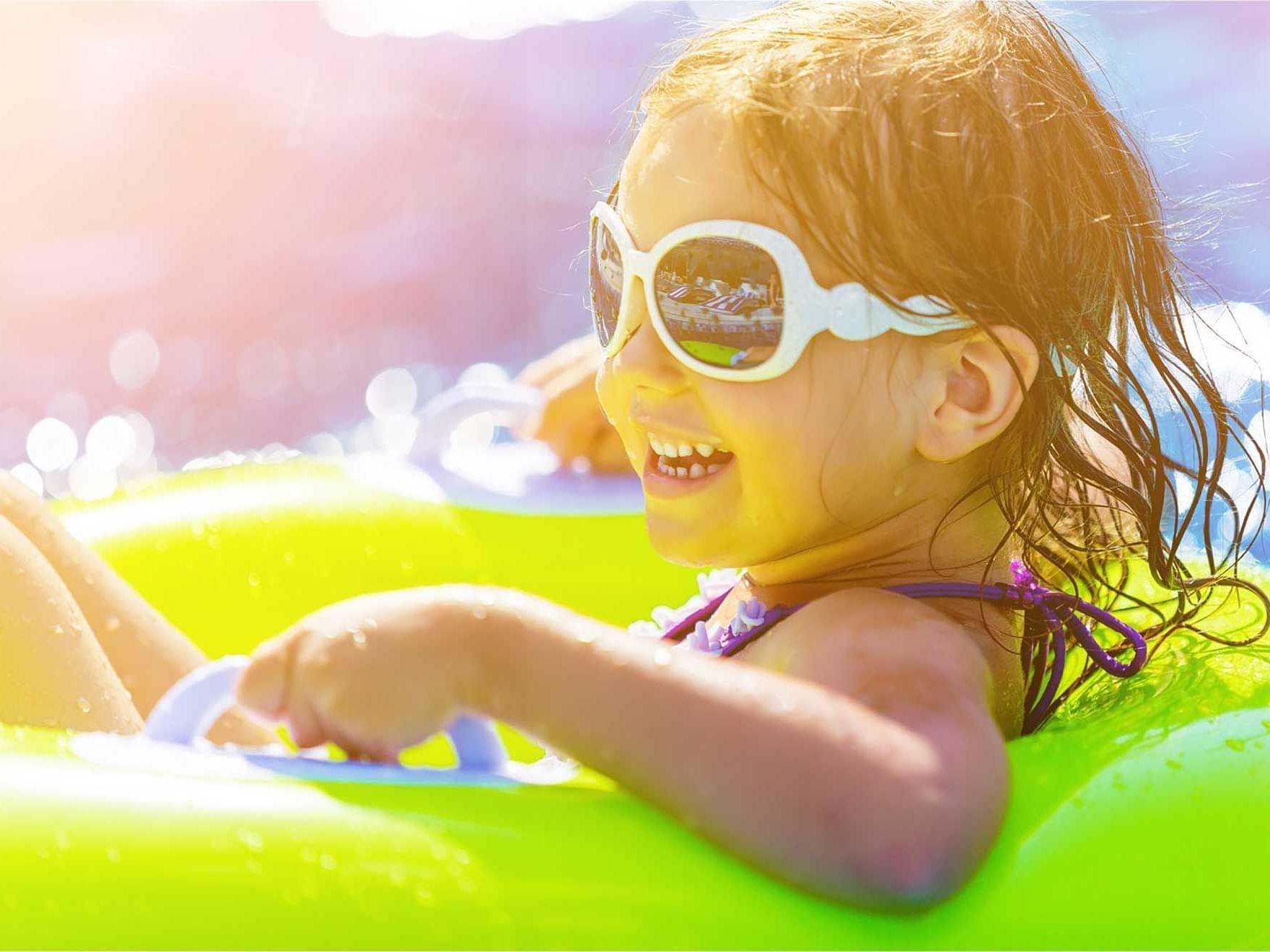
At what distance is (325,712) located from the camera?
928 millimetres

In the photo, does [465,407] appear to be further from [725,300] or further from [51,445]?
[51,445]

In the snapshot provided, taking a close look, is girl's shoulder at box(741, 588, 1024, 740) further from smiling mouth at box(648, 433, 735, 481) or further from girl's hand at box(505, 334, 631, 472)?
girl's hand at box(505, 334, 631, 472)

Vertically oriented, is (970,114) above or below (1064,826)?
above

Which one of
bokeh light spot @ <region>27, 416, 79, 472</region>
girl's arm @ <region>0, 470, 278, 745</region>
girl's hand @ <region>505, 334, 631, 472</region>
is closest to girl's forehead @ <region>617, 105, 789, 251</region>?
girl's arm @ <region>0, 470, 278, 745</region>

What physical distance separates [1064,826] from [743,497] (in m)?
0.38

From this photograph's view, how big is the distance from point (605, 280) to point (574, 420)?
1.03 meters

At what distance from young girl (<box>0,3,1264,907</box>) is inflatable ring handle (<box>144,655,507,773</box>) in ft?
0.17

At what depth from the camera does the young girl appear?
0.93 metres

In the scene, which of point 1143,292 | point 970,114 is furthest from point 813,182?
point 1143,292

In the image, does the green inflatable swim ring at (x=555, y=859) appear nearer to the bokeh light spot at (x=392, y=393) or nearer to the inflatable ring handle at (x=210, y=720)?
the inflatable ring handle at (x=210, y=720)

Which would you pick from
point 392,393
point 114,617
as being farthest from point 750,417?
point 392,393

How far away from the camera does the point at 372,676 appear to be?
0.92 m

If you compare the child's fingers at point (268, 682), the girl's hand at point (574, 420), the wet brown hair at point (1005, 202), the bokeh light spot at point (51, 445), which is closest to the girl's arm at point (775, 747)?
the child's fingers at point (268, 682)

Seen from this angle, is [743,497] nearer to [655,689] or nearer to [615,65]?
[655,689]
